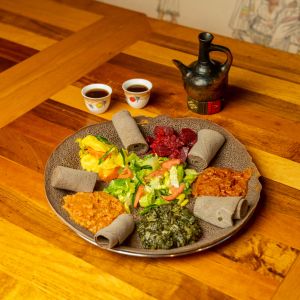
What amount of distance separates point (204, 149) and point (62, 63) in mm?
831

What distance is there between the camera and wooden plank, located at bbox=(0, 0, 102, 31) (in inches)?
92.1

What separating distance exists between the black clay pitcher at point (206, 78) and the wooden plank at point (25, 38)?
72cm

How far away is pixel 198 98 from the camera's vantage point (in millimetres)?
1726

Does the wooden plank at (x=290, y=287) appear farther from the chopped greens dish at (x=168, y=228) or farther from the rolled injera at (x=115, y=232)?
the rolled injera at (x=115, y=232)

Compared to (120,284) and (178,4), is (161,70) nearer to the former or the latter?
(178,4)

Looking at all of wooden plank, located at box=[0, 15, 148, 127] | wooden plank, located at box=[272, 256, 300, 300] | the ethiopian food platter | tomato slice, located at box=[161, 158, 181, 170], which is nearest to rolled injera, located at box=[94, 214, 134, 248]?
the ethiopian food platter

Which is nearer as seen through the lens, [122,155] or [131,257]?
[131,257]

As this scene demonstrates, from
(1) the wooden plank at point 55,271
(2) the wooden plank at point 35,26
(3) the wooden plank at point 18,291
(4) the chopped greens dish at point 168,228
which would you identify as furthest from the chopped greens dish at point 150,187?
(2) the wooden plank at point 35,26

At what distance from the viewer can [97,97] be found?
1.75 meters

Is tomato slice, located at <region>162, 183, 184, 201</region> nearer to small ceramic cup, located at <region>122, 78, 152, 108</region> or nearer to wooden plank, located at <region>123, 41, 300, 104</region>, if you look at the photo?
small ceramic cup, located at <region>122, 78, 152, 108</region>

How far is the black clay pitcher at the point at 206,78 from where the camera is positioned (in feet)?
5.41

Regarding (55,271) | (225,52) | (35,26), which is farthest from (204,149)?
(35,26)

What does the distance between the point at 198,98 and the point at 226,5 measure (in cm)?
75

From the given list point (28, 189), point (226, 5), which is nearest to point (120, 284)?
point (28, 189)
